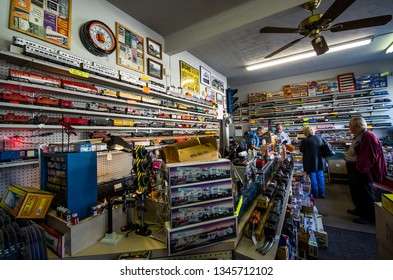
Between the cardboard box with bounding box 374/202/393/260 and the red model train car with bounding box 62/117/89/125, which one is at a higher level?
the red model train car with bounding box 62/117/89/125

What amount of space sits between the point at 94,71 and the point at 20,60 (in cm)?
63

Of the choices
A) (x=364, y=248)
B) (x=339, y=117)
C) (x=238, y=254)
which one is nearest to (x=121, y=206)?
(x=238, y=254)

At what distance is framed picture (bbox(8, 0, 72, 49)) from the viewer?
1697mm

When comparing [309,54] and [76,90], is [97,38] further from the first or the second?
[309,54]

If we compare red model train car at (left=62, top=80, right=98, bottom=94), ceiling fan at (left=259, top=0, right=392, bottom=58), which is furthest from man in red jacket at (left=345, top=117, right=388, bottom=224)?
red model train car at (left=62, top=80, right=98, bottom=94)

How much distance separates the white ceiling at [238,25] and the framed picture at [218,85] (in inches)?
22.0

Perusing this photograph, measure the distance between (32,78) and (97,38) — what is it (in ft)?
3.51

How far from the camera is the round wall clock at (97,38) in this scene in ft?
7.27

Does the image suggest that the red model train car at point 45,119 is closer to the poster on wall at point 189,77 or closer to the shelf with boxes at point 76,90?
the shelf with boxes at point 76,90

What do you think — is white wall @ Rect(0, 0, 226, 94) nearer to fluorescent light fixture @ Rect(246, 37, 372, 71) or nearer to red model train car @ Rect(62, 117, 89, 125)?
red model train car @ Rect(62, 117, 89, 125)

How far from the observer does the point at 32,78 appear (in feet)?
5.39

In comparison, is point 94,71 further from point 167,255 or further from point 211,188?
point 167,255

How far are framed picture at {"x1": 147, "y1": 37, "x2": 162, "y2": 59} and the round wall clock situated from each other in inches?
29.8

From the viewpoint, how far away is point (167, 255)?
1.15m
